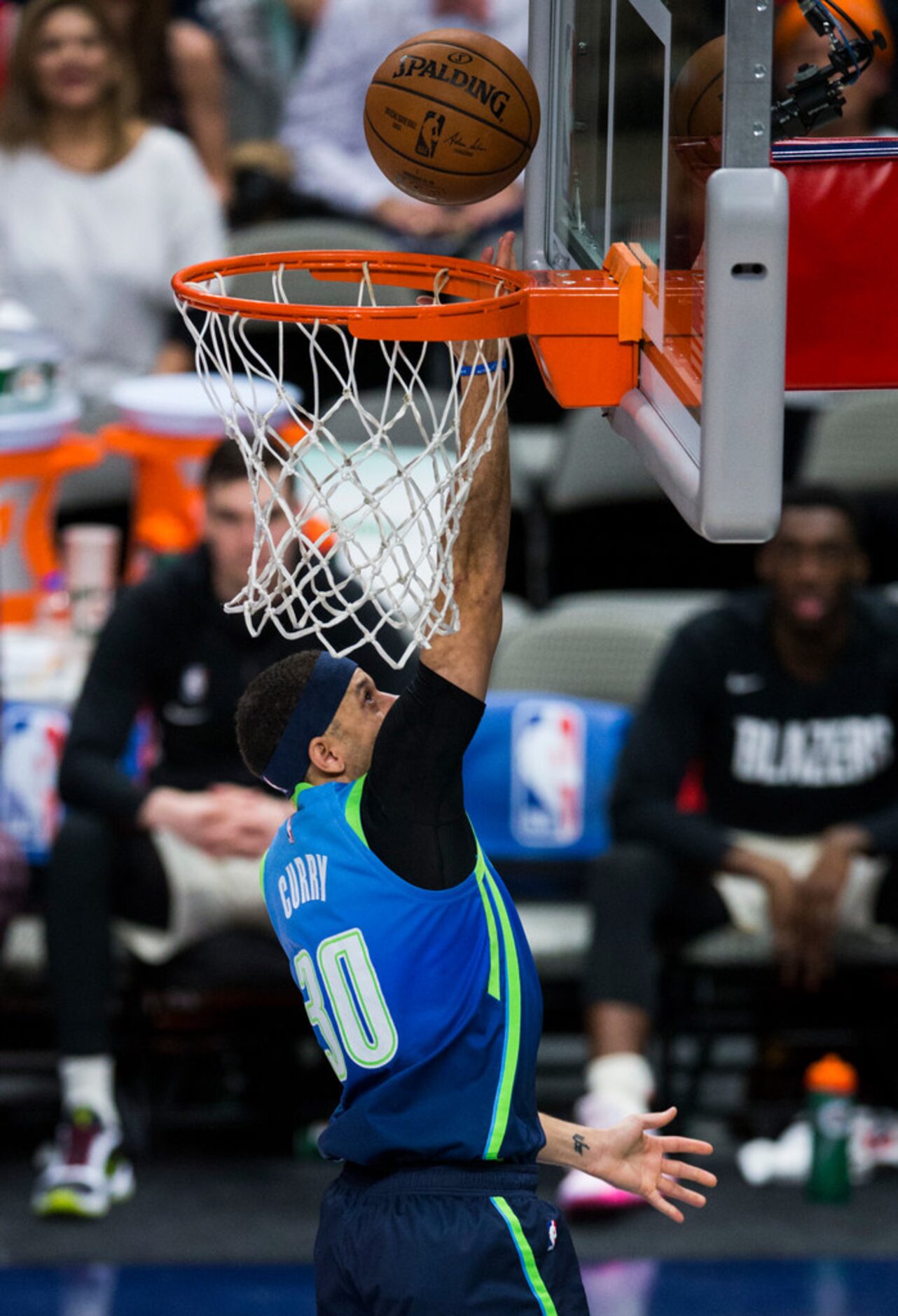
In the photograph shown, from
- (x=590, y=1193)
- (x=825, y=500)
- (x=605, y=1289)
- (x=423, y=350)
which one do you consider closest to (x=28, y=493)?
(x=825, y=500)

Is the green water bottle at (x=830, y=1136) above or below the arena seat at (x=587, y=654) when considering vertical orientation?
below

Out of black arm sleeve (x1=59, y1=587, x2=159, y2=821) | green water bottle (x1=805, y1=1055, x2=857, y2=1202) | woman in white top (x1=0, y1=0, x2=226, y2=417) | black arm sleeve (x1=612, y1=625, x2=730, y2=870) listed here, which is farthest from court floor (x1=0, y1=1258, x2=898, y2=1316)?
woman in white top (x1=0, y1=0, x2=226, y2=417)

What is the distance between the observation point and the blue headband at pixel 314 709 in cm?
300

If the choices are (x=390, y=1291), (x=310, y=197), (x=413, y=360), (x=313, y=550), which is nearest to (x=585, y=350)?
(x=313, y=550)

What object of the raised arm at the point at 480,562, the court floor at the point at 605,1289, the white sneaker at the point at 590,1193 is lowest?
the court floor at the point at 605,1289

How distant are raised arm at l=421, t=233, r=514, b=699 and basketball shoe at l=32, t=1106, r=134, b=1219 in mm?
2622

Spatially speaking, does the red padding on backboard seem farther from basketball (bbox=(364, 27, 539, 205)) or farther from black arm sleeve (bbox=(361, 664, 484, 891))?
black arm sleeve (bbox=(361, 664, 484, 891))

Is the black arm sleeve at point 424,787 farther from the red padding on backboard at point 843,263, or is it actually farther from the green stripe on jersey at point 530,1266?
the red padding on backboard at point 843,263

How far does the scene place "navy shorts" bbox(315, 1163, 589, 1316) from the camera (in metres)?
2.88

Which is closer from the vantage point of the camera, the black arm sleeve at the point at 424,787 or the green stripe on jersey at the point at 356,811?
the black arm sleeve at the point at 424,787

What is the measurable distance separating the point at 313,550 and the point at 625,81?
910 millimetres

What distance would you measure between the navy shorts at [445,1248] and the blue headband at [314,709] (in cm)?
61

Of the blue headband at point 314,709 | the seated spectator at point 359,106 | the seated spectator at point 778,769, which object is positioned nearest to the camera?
the blue headband at point 314,709

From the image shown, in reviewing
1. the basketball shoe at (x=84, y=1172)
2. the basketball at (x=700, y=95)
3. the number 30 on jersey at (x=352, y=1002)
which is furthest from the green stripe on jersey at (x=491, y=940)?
the basketball shoe at (x=84, y=1172)
